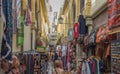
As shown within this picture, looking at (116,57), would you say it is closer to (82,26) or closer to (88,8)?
(88,8)

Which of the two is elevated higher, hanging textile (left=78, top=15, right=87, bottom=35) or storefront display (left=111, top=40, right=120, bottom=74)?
hanging textile (left=78, top=15, right=87, bottom=35)

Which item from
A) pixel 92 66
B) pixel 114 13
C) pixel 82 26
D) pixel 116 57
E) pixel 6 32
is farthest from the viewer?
pixel 82 26

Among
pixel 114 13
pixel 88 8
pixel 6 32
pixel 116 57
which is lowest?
pixel 116 57

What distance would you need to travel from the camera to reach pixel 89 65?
8375 millimetres

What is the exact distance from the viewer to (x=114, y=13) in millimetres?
5570

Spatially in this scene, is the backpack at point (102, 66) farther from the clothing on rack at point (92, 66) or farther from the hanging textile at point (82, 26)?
the hanging textile at point (82, 26)

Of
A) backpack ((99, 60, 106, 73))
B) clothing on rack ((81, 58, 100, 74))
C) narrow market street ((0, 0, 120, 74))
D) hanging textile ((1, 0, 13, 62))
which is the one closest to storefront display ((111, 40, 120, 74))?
narrow market street ((0, 0, 120, 74))

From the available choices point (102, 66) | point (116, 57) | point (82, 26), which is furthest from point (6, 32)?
point (82, 26)

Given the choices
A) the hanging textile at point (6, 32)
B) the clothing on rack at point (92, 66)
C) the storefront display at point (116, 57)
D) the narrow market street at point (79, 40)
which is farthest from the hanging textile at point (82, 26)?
the hanging textile at point (6, 32)

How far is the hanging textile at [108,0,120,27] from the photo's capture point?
17.7ft

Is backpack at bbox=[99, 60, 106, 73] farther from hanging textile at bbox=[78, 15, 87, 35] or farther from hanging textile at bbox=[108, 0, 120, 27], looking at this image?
hanging textile at bbox=[78, 15, 87, 35]

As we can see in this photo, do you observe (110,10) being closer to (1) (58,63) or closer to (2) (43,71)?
(1) (58,63)

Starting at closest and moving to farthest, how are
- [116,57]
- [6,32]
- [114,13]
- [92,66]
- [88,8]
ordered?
1. [116,57]
2. [6,32]
3. [114,13]
4. [92,66]
5. [88,8]

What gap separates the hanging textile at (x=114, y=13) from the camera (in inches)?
213
